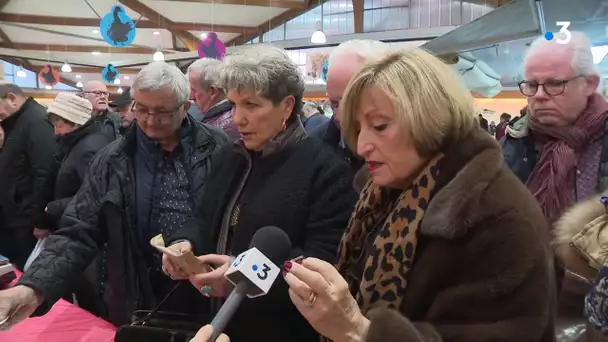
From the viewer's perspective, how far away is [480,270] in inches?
41.8

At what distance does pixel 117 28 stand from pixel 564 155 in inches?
238

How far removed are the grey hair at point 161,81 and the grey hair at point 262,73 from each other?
40cm

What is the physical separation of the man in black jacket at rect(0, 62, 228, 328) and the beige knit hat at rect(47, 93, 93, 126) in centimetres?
138

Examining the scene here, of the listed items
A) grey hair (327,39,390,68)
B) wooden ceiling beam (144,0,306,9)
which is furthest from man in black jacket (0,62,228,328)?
wooden ceiling beam (144,0,306,9)

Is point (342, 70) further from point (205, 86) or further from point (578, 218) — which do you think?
point (205, 86)

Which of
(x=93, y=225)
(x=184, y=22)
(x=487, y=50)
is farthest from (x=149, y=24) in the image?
(x=93, y=225)

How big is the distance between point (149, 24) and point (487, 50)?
806cm

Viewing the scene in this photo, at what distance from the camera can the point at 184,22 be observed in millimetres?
12109

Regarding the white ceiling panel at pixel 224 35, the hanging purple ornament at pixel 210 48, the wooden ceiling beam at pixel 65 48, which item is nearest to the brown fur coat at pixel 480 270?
the hanging purple ornament at pixel 210 48

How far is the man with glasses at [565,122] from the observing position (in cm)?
199

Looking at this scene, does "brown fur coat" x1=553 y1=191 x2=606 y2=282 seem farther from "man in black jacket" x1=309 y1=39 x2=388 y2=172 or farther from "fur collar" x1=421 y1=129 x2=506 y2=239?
"man in black jacket" x1=309 y1=39 x2=388 y2=172

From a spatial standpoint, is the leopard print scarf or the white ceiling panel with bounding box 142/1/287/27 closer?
the leopard print scarf

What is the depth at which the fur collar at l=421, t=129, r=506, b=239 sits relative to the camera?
1.06 meters

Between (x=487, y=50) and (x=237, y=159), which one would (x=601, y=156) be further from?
(x=487, y=50)
